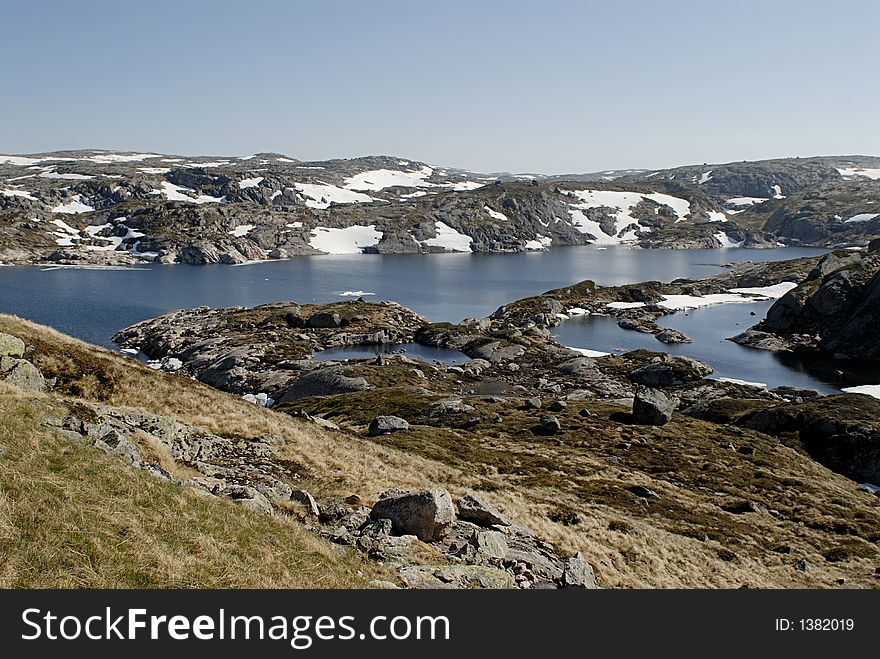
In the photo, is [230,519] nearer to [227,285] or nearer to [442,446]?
[442,446]

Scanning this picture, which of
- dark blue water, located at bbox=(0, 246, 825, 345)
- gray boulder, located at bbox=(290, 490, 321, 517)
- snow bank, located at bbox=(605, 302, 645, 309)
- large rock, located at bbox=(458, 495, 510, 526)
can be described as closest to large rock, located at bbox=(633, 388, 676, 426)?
large rock, located at bbox=(458, 495, 510, 526)

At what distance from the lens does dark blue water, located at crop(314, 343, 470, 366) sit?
108812 mm

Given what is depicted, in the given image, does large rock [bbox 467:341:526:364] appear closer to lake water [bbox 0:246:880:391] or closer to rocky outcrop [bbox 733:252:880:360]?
lake water [bbox 0:246:880:391]

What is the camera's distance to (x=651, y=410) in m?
64.0

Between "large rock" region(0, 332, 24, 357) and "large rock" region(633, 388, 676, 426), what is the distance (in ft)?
185

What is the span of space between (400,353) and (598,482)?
74378mm

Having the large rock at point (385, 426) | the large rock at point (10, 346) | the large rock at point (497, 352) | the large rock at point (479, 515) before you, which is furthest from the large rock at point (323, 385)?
the large rock at point (479, 515)

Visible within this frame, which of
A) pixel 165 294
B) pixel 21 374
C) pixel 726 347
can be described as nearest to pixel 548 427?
pixel 21 374

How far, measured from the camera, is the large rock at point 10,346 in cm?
2445

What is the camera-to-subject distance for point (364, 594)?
11.0 meters

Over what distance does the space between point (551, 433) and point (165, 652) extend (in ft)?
168

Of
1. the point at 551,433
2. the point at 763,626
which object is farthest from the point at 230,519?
the point at 551,433

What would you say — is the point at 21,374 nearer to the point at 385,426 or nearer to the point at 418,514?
the point at 418,514

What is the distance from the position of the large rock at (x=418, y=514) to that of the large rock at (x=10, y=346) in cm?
1763
